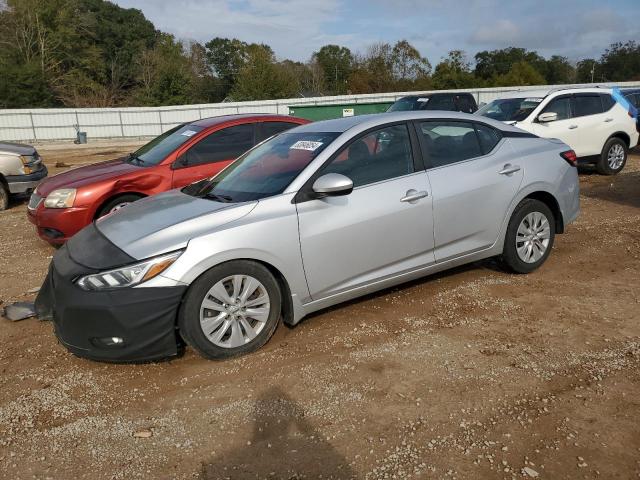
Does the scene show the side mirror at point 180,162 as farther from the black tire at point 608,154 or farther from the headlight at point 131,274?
the black tire at point 608,154

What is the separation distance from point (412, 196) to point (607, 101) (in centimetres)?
873

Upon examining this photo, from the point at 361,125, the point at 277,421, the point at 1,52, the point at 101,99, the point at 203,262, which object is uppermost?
the point at 1,52

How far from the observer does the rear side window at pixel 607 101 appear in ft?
36.0

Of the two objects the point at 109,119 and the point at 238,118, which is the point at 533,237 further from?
the point at 109,119

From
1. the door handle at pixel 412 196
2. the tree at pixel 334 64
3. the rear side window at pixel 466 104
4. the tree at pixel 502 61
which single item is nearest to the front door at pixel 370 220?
the door handle at pixel 412 196

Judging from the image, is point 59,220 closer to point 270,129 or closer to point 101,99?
point 270,129

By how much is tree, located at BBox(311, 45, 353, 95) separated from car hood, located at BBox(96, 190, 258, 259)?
63.5 meters

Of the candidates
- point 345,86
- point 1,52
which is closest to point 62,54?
point 1,52

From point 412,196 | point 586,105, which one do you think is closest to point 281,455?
point 412,196

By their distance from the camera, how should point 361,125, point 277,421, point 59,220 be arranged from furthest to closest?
point 59,220, point 361,125, point 277,421

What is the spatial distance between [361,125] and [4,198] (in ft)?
26.6

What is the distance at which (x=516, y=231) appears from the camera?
509cm

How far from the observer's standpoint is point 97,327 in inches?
138

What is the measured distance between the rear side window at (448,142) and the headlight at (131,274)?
7.60 feet
